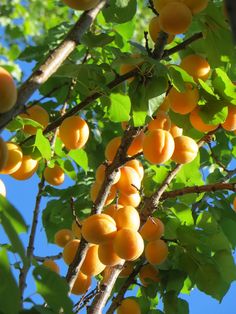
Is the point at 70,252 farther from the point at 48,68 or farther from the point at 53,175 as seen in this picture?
the point at 48,68

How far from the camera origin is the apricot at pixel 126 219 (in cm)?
185

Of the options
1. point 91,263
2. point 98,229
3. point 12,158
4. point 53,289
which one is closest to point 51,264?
point 91,263

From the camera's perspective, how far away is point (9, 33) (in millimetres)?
6715

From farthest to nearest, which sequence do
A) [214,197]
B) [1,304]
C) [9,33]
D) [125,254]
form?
1. [9,33]
2. [214,197]
3. [125,254]
4. [1,304]

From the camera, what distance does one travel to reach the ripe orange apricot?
5.49 ft

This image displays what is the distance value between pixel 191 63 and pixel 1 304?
1156 millimetres

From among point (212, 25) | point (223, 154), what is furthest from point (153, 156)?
point (223, 154)

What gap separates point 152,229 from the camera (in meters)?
2.11

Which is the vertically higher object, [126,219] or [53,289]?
[126,219]

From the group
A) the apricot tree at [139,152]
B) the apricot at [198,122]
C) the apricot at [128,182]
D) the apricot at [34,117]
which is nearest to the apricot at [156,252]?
the apricot tree at [139,152]

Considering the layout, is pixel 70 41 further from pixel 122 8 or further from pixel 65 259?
pixel 65 259

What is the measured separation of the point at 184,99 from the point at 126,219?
48cm

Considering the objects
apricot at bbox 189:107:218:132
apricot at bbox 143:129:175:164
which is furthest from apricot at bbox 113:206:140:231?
apricot at bbox 189:107:218:132

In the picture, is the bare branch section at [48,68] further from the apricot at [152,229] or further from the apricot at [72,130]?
the apricot at [152,229]
